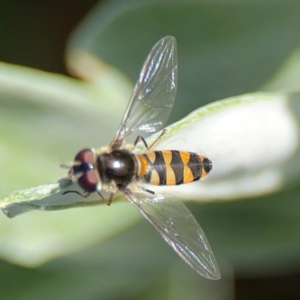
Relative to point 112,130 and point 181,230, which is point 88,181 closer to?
point 181,230

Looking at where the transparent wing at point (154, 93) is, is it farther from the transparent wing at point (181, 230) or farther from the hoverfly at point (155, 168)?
the transparent wing at point (181, 230)

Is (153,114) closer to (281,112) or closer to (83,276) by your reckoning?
(281,112)

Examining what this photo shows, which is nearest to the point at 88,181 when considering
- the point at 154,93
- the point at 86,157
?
the point at 86,157

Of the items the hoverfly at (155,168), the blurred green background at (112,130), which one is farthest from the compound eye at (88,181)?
the blurred green background at (112,130)

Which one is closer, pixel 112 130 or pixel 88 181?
pixel 88 181

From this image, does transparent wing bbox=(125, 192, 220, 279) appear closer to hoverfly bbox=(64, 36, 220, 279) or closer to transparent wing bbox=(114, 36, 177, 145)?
hoverfly bbox=(64, 36, 220, 279)

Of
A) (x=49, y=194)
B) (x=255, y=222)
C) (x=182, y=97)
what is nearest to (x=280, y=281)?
(x=255, y=222)
